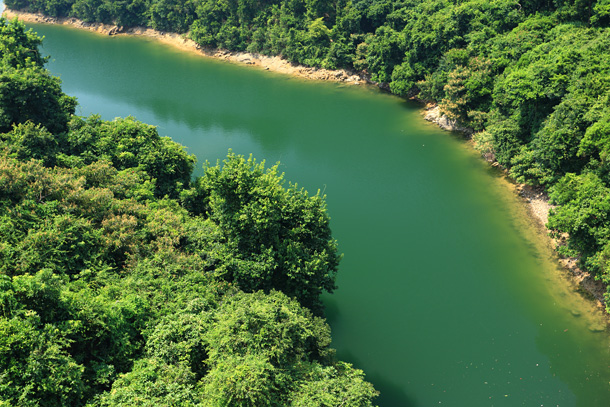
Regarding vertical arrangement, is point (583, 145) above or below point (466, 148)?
above

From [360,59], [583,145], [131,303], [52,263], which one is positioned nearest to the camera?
[131,303]

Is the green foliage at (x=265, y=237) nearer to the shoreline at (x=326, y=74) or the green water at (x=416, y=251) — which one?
the green water at (x=416, y=251)

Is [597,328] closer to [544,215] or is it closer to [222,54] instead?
[544,215]

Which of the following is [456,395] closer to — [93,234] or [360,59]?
[93,234]

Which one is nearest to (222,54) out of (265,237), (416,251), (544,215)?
(416,251)

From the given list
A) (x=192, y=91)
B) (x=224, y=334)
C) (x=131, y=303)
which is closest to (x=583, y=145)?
(x=224, y=334)

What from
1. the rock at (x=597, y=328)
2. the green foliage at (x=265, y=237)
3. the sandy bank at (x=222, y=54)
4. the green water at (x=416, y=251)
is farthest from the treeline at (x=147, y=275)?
the sandy bank at (x=222, y=54)
